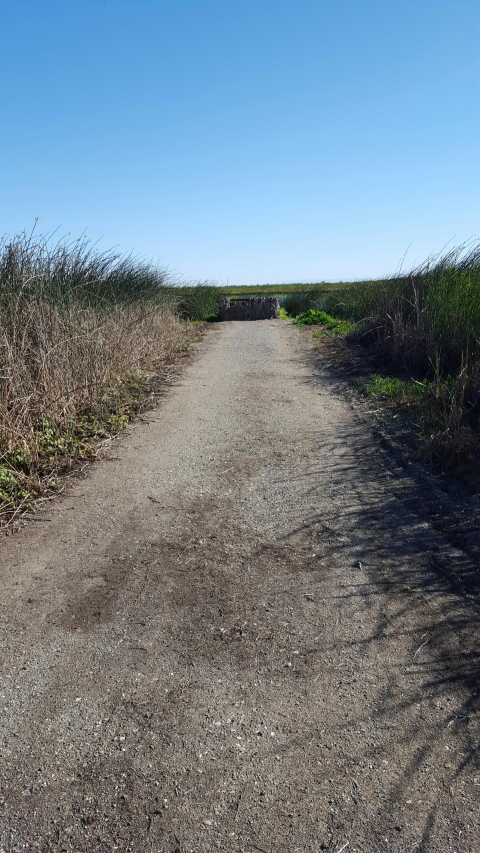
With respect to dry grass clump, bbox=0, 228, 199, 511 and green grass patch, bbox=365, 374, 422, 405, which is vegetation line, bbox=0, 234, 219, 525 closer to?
dry grass clump, bbox=0, 228, 199, 511

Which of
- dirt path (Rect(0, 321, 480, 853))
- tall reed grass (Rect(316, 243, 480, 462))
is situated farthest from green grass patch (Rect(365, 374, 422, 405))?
dirt path (Rect(0, 321, 480, 853))

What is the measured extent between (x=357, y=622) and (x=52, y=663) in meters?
1.47

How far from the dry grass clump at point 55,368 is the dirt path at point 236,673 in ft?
2.08

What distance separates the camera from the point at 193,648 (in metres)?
2.82

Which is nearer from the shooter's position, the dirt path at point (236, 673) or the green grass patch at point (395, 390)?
the dirt path at point (236, 673)

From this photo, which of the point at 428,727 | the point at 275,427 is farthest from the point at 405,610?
the point at 275,427

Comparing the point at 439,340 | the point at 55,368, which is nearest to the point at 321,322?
the point at 439,340

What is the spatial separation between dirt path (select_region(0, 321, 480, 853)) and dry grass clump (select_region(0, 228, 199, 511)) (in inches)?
24.9

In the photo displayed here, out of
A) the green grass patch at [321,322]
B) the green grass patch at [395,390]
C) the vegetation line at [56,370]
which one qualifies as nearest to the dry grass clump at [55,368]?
the vegetation line at [56,370]

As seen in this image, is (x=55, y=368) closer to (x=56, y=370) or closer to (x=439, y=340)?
(x=56, y=370)

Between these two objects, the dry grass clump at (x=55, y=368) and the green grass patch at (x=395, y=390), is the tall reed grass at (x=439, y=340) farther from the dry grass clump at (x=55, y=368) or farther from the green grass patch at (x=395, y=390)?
the dry grass clump at (x=55, y=368)

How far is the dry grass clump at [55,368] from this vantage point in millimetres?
4953

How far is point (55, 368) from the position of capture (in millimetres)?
6047

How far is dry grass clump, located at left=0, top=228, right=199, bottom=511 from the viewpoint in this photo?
495cm
